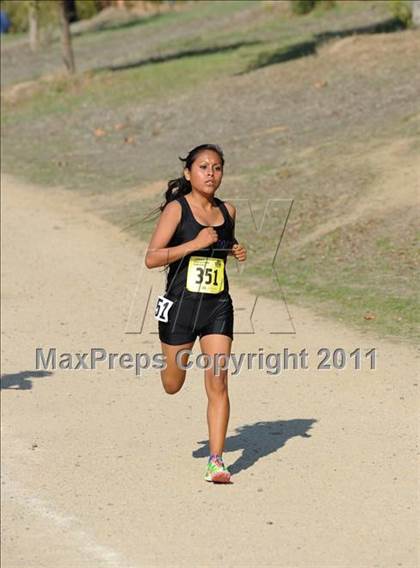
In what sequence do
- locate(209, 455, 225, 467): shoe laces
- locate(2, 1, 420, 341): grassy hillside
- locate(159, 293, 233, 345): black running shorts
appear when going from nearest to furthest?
1. locate(159, 293, 233, 345): black running shorts
2. locate(209, 455, 225, 467): shoe laces
3. locate(2, 1, 420, 341): grassy hillside

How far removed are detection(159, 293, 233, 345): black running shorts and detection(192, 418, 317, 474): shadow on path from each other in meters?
1.35

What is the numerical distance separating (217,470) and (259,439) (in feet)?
4.59

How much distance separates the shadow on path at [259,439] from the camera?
1033 centimetres

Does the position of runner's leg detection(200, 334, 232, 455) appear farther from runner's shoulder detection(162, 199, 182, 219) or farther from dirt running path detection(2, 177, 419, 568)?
runner's shoulder detection(162, 199, 182, 219)

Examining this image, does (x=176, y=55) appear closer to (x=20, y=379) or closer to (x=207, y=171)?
(x=20, y=379)

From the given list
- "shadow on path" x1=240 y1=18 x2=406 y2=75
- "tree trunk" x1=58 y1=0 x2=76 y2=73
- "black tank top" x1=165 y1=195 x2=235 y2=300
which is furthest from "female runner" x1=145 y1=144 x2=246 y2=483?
"tree trunk" x1=58 y1=0 x2=76 y2=73

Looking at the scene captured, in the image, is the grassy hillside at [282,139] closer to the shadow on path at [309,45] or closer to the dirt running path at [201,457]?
the shadow on path at [309,45]

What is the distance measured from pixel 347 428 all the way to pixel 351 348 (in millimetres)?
2642

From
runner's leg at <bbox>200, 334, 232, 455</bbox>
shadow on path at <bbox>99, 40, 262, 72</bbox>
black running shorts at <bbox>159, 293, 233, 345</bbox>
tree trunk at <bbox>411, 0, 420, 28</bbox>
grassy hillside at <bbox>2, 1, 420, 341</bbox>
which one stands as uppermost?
shadow on path at <bbox>99, 40, 262, 72</bbox>

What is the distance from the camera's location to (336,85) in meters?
29.2

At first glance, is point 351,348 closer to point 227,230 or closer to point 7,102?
point 227,230

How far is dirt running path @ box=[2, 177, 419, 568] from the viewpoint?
873 centimetres

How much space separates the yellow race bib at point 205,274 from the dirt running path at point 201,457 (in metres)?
1.47

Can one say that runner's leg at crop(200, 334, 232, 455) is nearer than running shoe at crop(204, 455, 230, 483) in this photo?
Yes
